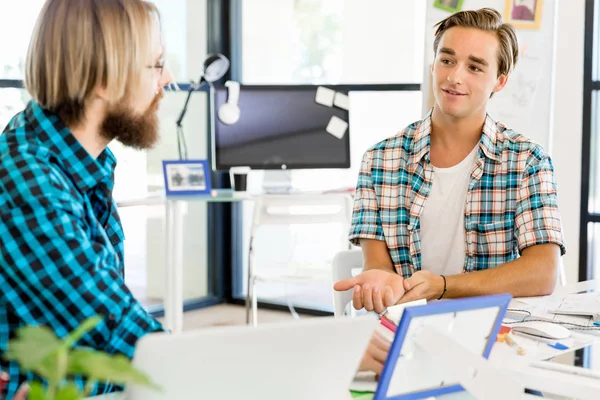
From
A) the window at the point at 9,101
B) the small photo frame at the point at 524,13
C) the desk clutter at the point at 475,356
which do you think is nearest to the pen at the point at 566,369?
the desk clutter at the point at 475,356

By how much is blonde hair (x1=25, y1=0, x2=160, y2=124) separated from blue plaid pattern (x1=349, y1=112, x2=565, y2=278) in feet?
3.01

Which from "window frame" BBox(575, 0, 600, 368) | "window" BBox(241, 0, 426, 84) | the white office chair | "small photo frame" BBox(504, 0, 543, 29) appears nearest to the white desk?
the white office chair

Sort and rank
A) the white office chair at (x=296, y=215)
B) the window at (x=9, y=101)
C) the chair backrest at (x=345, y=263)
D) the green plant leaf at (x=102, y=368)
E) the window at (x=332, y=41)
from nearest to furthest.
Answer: the green plant leaf at (x=102, y=368)
the chair backrest at (x=345, y=263)
the white office chair at (x=296, y=215)
the window at (x=9, y=101)
the window at (x=332, y=41)

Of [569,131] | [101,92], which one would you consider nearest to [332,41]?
[569,131]

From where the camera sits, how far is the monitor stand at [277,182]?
395cm

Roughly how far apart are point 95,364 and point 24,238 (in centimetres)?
77

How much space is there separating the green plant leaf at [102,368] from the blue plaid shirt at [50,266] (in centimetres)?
72

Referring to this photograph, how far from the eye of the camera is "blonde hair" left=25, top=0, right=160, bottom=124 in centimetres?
132

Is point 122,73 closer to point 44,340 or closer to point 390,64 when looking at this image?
point 44,340

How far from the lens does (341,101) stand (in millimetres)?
3971

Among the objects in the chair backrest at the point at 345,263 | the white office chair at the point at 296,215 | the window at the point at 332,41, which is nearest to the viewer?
the chair backrest at the point at 345,263

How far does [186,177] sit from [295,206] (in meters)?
0.65

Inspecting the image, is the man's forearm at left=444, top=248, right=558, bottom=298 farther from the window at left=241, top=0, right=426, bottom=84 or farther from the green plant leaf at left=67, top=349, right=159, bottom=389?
the window at left=241, top=0, right=426, bottom=84

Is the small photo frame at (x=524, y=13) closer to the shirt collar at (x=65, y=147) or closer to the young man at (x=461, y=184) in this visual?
the young man at (x=461, y=184)
